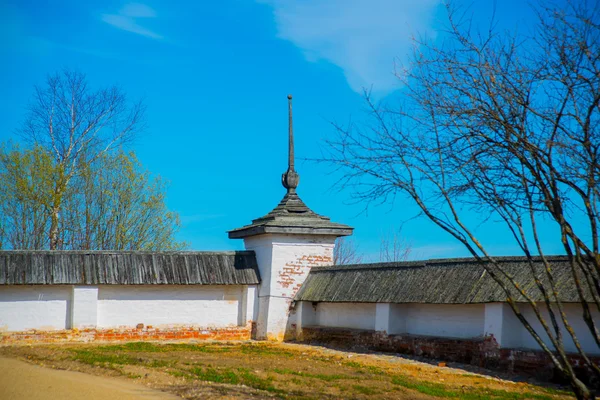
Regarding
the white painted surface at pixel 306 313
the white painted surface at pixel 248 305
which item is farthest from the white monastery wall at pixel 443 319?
the white painted surface at pixel 248 305

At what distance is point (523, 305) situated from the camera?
47.8 ft

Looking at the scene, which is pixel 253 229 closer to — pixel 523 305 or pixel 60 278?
pixel 60 278

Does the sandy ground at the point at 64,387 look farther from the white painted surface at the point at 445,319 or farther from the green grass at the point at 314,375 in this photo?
the white painted surface at the point at 445,319

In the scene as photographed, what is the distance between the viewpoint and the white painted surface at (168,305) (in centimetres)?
1989

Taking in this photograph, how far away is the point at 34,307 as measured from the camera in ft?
62.3

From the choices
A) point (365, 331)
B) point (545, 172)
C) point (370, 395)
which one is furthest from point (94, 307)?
point (545, 172)

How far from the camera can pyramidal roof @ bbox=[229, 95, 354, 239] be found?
2086 centimetres

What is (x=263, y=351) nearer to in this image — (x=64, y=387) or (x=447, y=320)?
(x=447, y=320)

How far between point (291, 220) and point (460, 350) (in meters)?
7.26

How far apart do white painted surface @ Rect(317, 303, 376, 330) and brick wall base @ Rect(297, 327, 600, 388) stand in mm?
439

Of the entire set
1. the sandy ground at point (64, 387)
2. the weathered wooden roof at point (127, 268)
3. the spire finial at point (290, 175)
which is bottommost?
the sandy ground at point (64, 387)

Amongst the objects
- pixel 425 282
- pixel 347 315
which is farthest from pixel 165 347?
pixel 425 282

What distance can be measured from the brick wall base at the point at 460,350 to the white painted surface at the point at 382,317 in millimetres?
136

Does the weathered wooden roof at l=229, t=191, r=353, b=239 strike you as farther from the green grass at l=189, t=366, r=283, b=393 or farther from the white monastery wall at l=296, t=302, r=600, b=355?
the green grass at l=189, t=366, r=283, b=393
